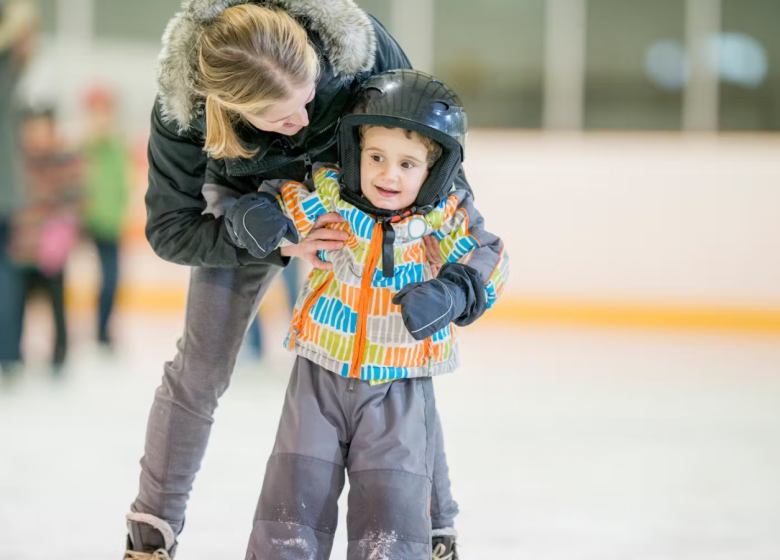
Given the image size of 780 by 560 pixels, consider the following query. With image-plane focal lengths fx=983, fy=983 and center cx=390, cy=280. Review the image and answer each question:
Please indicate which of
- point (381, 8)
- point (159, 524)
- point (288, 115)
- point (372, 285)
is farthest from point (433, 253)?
point (381, 8)

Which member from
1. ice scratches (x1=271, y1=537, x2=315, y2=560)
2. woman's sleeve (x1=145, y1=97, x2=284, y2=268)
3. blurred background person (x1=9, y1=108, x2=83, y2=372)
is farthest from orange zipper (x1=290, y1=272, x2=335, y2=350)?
blurred background person (x1=9, y1=108, x2=83, y2=372)

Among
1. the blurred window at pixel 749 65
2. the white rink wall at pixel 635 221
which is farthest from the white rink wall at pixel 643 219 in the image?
the blurred window at pixel 749 65

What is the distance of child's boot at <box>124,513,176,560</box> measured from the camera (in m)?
1.93

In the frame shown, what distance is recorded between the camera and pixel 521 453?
10.8 feet

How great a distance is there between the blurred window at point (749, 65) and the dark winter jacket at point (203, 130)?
5.64 metres

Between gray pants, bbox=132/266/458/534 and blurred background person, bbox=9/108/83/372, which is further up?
blurred background person, bbox=9/108/83/372

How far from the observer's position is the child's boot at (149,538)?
1.93 meters

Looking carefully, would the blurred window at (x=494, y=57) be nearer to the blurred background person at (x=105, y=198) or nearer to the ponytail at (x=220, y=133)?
the blurred background person at (x=105, y=198)

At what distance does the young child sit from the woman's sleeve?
0.09 meters

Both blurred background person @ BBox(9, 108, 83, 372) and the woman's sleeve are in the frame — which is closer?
the woman's sleeve

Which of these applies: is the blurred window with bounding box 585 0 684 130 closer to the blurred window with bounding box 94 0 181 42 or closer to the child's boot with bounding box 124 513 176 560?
the blurred window with bounding box 94 0 181 42

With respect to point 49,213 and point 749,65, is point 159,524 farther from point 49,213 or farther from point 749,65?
point 749,65

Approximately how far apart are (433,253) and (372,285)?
0.46 ft

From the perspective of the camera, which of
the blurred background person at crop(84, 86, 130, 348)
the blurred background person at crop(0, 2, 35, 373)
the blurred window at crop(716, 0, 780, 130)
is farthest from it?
Answer: the blurred window at crop(716, 0, 780, 130)
